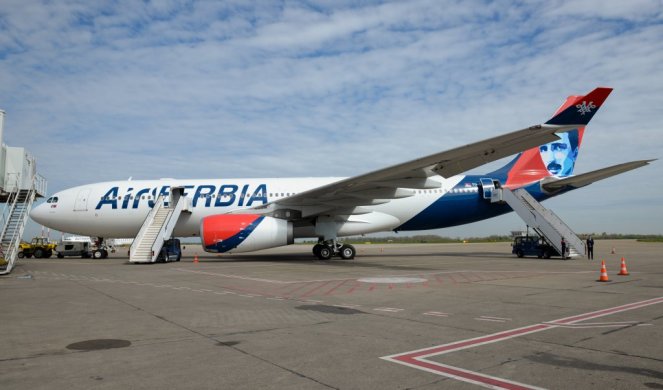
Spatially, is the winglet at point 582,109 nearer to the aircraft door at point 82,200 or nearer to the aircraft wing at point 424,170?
the aircraft wing at point 424,170

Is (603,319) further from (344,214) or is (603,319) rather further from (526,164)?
(526,164)

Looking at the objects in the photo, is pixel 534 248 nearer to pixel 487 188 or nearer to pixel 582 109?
pixel 487 188

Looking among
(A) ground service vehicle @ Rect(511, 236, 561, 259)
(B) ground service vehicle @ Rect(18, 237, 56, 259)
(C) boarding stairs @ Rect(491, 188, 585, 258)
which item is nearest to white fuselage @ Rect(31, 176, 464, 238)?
(C) boarding stairs @ Rect(491, 188, 585, 258)

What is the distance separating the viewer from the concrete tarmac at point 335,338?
387 cm

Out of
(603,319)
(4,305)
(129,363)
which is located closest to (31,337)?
(129,363)

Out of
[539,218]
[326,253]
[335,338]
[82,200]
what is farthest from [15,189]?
[539,218]

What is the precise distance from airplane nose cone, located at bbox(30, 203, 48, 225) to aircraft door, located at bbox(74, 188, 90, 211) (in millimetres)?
1789

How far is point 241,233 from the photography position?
17.6 m

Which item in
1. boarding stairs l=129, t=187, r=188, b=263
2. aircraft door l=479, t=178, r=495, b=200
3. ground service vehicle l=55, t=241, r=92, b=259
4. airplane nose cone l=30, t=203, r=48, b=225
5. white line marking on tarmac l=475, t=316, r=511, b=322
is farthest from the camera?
ground service vehicle l=55, t=241, r=92, b=259

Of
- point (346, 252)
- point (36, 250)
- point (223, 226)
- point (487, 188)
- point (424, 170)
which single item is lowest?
point (36, 250)

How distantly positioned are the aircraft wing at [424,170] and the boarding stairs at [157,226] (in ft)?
11.4

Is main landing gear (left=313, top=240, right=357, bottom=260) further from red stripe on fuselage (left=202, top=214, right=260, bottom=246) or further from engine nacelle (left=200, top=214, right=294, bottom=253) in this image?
red stripe on fuselage (left=202, top=214, right=260, bottom=246)

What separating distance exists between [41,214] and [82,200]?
2.40 meters

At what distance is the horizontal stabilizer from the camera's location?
59.9 ft
